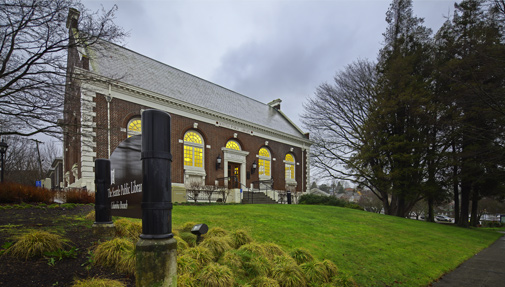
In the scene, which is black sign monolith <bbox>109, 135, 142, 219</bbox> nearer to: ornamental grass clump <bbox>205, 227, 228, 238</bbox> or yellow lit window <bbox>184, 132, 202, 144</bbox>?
ornamental grass clump <bbox>205, 227, 228, 238</bbox>

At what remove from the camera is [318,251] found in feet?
21.9

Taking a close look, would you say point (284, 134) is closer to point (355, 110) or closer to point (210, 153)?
point (355, 110)

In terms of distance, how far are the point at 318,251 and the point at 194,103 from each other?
17.1m

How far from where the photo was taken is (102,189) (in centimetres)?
471

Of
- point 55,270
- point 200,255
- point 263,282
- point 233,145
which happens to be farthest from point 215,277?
point 233,145

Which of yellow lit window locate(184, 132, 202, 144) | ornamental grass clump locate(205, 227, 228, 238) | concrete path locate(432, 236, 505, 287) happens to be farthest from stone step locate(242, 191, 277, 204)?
ornamental grass clump locate(205, 227, 228, 238)

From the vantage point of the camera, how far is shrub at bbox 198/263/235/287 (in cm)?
385

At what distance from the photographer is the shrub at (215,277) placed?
152 inches

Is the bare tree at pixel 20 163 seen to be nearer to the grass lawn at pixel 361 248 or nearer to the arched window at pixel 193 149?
the arched window at pixel 193 149

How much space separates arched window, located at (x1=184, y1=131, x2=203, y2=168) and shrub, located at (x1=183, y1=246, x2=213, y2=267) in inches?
625

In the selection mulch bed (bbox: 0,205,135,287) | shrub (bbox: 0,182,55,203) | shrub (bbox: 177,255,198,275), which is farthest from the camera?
shrub (bbox: 0,182,55,203)

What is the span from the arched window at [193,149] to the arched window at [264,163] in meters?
6.58

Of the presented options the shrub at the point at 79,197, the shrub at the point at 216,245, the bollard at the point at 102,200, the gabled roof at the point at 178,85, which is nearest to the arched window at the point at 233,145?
the gabled roof at the point at 178,85

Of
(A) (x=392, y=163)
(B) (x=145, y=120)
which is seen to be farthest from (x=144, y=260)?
(A) (x=392, y=163)
